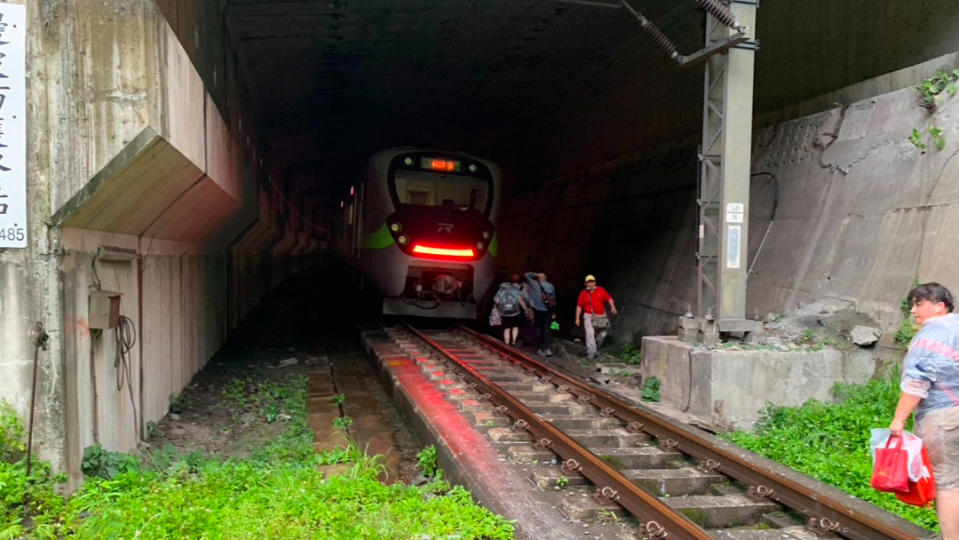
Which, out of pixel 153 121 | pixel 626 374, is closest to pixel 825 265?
pixel 626 374

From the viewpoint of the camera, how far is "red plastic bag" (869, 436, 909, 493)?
3857 millimetres

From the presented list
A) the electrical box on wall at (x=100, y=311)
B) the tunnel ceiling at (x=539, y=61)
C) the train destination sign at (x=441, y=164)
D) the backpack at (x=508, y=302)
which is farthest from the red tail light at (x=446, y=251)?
the electrical box on wall at (x=100, y=311)

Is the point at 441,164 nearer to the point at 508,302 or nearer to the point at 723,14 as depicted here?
the point at 508,302

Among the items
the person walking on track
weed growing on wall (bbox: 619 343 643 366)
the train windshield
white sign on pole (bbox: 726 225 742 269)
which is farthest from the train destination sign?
the person walking on track

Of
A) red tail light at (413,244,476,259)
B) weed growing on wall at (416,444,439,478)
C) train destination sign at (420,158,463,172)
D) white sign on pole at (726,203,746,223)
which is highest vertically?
train destination sign at (420,158,463,172)

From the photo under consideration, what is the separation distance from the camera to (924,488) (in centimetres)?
383

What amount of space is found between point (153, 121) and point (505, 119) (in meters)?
17.3

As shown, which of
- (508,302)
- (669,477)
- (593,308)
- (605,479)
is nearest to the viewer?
(605,479)

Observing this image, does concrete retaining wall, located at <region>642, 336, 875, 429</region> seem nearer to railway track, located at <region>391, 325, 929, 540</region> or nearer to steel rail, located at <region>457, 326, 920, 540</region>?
railway track, located at <region>391, 325, 929, 540</region>

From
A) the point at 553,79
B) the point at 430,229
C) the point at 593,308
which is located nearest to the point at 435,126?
the point at 553,79

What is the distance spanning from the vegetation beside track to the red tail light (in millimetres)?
7894

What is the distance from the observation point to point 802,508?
15.9 ft

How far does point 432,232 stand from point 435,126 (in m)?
10.6

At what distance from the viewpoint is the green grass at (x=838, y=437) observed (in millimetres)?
5465
